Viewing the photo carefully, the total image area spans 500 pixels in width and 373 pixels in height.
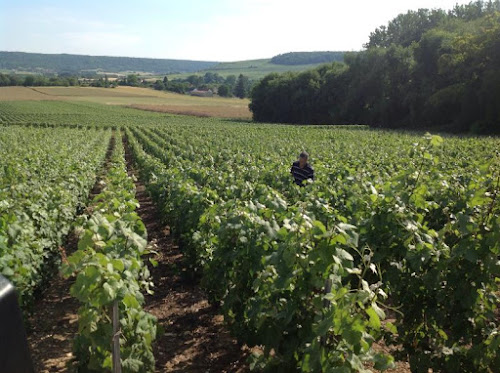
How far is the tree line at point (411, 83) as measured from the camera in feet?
130

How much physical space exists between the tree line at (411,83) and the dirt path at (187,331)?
38.1m

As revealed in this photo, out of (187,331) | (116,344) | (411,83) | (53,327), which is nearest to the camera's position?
(116,344)

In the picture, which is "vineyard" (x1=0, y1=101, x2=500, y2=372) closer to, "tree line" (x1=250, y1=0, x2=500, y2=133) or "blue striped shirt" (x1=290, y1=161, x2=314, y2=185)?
"blue striped shirt" (x1=290, y1=161, x2=314, y2=185)

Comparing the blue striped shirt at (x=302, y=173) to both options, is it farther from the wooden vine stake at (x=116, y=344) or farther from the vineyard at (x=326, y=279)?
the wooden vine stake at (x=116, y=344)

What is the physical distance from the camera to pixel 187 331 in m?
5.96

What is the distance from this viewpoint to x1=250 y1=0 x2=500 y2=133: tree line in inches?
1556

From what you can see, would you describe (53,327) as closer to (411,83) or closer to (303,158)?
(303,158)

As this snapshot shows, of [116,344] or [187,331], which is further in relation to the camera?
[187,331]

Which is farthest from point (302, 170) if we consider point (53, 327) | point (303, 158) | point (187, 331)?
point (53, 327)

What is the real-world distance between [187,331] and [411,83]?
49.7 m

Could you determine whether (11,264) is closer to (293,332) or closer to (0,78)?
(293,332)

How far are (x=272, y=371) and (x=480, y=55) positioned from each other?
4436cm

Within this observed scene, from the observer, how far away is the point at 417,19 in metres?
69.6

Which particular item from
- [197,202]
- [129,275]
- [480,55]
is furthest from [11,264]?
[480,55]
